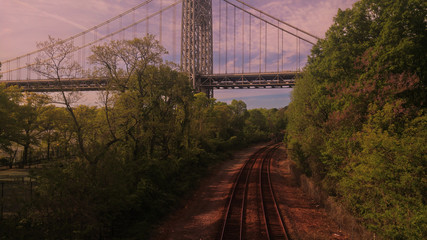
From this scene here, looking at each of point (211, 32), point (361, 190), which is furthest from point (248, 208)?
point (211, 32)

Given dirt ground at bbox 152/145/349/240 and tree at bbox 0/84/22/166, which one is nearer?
dirt ground at bbox 152/145/349/240

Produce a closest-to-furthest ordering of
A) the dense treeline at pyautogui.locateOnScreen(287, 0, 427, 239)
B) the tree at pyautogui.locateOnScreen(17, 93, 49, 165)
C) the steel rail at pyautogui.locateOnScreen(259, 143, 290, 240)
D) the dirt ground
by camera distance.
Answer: the dense treeline at pyautogui.locateOnScreen(287, 0, 427, 239) → the steel rail at pyautogui.locateOnScreen(259, 143, 290, 240) → the dirt ground → the tree at pyautogui.locateOnScreen(17, 93, 49, 165)

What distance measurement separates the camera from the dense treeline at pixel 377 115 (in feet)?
26.5

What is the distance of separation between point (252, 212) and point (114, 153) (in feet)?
31.8

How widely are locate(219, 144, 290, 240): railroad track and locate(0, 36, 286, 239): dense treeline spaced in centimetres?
442

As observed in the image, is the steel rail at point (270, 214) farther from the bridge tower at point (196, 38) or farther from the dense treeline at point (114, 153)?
the bridge tower at point (196, 38)

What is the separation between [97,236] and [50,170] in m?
3.78

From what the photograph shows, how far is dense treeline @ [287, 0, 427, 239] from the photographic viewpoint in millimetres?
8086

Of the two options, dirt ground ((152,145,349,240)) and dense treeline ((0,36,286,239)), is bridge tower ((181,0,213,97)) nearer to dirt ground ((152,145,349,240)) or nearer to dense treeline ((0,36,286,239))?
dense treeline ((0,36,286,239))

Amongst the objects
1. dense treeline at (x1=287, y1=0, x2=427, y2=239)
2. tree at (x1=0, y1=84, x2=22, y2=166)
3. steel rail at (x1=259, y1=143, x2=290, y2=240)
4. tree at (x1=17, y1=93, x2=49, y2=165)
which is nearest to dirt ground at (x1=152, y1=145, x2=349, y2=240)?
steel rail at (x1=259, y1=143, x2=290, y2=240)

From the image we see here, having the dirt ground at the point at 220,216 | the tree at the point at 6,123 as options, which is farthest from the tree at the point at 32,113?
the dirt ground at the point at 220,216

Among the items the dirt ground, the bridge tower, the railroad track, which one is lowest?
the dirt ground

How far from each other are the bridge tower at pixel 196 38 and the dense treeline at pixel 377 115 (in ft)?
138

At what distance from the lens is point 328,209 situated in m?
14.6
